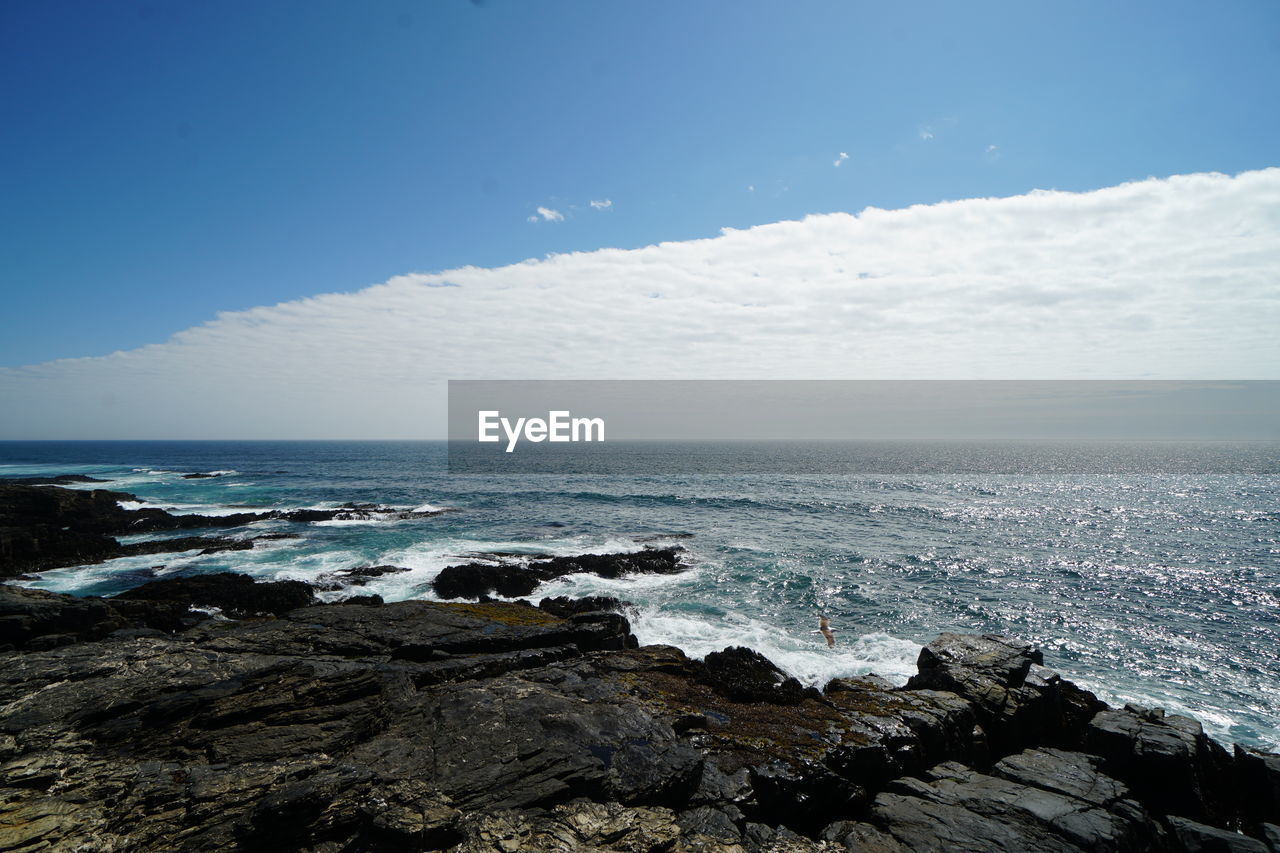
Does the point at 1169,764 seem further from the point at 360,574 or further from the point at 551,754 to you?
the point at 360,574

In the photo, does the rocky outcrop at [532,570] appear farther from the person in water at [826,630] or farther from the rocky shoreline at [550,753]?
the rocky shoreline at [550,753]

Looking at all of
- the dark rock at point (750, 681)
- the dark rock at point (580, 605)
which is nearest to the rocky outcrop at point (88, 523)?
the dark rock at point (580, 605)

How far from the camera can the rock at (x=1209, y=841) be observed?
1188 cm

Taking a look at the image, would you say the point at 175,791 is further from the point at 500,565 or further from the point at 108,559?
the point at 108,559

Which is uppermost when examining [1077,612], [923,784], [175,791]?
[175,791]

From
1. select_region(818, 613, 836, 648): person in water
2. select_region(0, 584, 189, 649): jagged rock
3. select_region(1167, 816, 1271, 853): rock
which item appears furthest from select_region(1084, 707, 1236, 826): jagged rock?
select_region(0, 584, 189, 649): jagged rock

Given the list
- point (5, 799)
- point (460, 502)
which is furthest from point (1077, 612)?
point (460, 502)

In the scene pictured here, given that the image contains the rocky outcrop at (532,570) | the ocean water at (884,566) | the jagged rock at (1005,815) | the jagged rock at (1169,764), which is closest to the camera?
the jagged rock at (1005,815)

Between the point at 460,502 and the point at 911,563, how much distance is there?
52.1m

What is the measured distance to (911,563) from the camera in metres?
39.8

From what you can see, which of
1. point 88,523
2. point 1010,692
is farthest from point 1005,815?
point 88,523

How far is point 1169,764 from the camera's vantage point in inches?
565

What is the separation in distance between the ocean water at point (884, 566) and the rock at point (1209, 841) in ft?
32.2

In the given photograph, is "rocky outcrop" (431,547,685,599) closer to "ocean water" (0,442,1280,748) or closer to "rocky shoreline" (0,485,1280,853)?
"ocean water" (0,442,1280,748)
